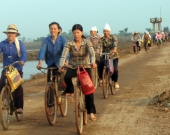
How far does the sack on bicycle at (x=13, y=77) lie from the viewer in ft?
25.4

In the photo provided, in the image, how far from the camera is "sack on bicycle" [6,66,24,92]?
7.75 metres

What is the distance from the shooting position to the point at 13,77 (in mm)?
7832

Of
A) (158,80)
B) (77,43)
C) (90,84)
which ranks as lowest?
(158,80)

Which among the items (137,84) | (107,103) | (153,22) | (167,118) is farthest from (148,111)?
(153,22)

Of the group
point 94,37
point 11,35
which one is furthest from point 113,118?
point 94,37

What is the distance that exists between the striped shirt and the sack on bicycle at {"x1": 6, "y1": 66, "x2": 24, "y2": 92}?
0.96 meters

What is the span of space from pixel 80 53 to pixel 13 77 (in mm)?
1298

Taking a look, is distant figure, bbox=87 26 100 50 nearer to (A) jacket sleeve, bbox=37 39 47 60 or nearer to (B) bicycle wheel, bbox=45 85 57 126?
(A) jacket sleeve, bbox=37 39 47 60

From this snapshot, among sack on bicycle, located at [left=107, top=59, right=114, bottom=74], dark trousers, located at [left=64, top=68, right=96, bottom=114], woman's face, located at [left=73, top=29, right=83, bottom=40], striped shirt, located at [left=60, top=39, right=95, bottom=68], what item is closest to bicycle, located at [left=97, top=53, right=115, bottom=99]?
sack on bicycle, located at [left=107, top=59, right=114, bottom=74]

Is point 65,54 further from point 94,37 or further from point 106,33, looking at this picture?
point 94,37

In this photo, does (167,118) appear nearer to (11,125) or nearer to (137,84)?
(11,125)

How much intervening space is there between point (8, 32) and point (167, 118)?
3.34m

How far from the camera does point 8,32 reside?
26.4 ft

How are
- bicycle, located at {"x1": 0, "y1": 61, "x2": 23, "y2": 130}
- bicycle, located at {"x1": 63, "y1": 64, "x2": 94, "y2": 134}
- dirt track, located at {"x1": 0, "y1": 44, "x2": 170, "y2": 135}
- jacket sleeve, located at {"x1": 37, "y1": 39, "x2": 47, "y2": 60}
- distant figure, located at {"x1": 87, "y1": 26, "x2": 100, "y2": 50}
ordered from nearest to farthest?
bicycle, located at {"x1": 63, "y1": 64, "x2": 94, "y2": 134}
dirt track, located at {"x1": 0, "y1": 44, "x2": 170, "y2": 135}
bicycle, located at {"x1": 0, "y1": 61, "x2": 23, "y2": 130}
jacket sleeve, located at {"x1": 37, "y1": 39, "x2": 47, "y2": 60}
distant figure, located at {"x1": 87, "y1": 26, "x2": 100, "y2": 50}
